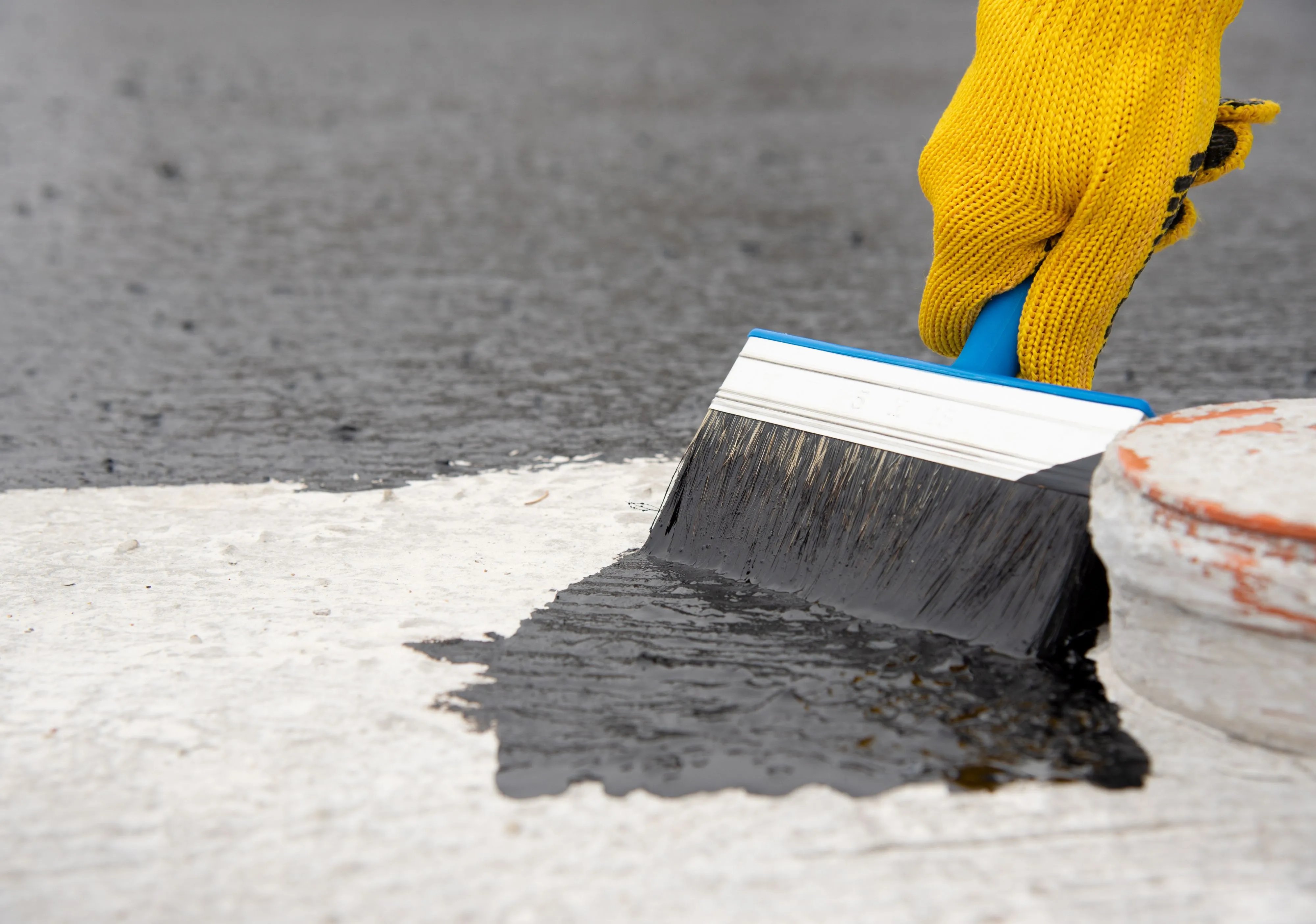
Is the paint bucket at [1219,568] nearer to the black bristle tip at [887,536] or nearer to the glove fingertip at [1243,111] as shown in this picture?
the black bristle tip at [887,536]

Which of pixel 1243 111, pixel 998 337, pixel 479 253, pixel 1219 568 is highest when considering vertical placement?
pixel 1243 111

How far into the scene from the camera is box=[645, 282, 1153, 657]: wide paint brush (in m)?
2.17

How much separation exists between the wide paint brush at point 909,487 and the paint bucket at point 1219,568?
0.54 feet

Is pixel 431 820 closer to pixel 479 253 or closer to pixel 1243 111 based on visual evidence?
pixel 1243 111

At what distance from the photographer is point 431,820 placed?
5.88 ft

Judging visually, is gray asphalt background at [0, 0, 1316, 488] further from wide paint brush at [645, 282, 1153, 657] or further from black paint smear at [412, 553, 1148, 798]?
black paint smear at [412, 553, 1148, 798]

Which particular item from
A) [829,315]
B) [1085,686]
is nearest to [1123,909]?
[1085,686]

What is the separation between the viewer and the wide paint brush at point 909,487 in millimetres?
2172

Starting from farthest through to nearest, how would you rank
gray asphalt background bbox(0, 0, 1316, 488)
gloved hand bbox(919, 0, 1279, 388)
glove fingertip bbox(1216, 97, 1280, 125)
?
gray asphalt background bbox(0, 0, 1316, 488), glove fingertip bbox(1216, 97, 1280, 125), gloved hand bbox(919, 0, 1279, 388)

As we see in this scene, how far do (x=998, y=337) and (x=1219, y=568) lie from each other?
2.90 feet

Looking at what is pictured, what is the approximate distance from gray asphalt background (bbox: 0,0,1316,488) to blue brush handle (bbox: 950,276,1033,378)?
1.21 meters

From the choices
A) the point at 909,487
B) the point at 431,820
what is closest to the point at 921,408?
the point at 909,487

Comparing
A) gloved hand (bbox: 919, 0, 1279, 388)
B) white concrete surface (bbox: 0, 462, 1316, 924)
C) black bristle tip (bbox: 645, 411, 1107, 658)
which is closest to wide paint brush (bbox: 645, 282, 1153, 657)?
black bristle tip (bbox: 645, 411, 1107, 658)

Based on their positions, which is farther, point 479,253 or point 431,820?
point 479,253
